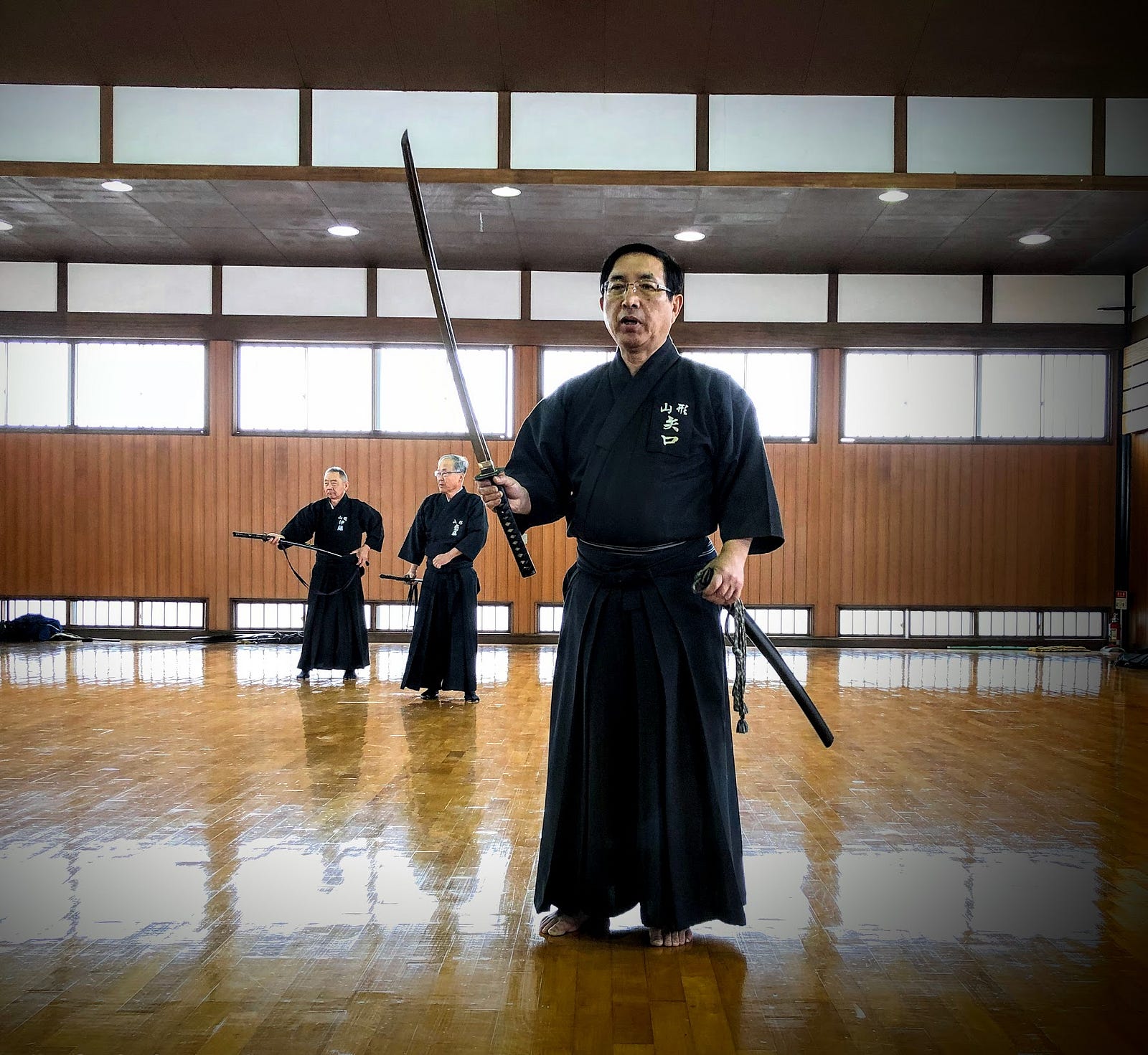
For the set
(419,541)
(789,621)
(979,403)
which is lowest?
(789,621)

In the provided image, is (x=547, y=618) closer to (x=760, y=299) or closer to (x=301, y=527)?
(x=301, y=527)

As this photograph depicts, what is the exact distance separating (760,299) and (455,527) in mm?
4477

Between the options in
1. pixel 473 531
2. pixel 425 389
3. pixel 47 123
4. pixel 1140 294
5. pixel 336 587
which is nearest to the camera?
pixel 473 531

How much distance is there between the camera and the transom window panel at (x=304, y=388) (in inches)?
344

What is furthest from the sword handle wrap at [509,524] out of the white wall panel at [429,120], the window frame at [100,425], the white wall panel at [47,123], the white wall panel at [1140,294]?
the white wall panel at [1140,294]

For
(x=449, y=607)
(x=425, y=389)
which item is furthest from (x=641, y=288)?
(x=425, y=389)

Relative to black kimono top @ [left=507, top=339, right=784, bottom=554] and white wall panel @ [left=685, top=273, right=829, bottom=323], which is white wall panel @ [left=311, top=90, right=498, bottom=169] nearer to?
white wall panel @ [left=685, top=273, right=829, bottom=323]

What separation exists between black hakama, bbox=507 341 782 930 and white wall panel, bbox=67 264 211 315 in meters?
7.64

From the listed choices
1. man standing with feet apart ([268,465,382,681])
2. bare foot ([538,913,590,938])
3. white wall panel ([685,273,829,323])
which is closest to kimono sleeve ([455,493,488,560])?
man standing with feet apart ([268,465,382,681])

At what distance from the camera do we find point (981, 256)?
8.12 meters

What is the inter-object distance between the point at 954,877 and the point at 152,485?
802 cm

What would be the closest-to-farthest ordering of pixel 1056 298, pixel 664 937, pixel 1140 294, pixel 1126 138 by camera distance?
pixel 664 937
pixel 1126 138
pixel 1140 294
pixel 1056 298

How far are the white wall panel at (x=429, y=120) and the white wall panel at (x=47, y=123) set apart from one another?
145cm

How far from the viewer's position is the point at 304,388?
8.78m
